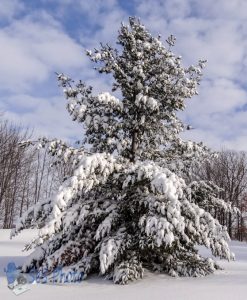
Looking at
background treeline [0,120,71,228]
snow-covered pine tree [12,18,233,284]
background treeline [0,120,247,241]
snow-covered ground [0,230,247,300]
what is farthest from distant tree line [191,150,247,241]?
snow-covered ground [0,230,247,300]

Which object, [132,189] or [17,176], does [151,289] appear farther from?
[17,176]

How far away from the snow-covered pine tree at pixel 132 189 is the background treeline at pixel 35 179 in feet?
60.4

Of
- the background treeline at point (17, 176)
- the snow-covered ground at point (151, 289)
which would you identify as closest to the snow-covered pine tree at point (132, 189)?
the snow-covered ground at point (151, 289)

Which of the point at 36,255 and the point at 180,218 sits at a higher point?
the point at 180,218

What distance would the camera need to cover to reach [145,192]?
29.2ft

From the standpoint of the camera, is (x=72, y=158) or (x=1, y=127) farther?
(x=1, y=127)

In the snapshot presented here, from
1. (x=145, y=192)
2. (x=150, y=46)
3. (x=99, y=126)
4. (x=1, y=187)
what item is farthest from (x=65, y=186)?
(x=1, y=187)

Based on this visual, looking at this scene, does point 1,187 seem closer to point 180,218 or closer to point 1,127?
point 1,127

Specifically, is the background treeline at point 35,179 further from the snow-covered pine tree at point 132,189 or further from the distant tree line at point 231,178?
the snow-covered pine tree at point 132,189

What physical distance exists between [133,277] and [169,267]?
3.58 feet

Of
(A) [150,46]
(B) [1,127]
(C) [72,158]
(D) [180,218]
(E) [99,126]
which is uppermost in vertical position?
(B) [1,127]

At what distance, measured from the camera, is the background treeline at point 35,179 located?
1251 inches

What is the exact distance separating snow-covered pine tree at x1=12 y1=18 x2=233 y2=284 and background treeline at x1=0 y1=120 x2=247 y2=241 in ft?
60.4

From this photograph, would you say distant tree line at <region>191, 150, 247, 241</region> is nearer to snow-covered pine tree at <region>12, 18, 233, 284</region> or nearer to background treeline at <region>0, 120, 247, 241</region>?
background treeline at <region>0, 120, 247, 241</region>
